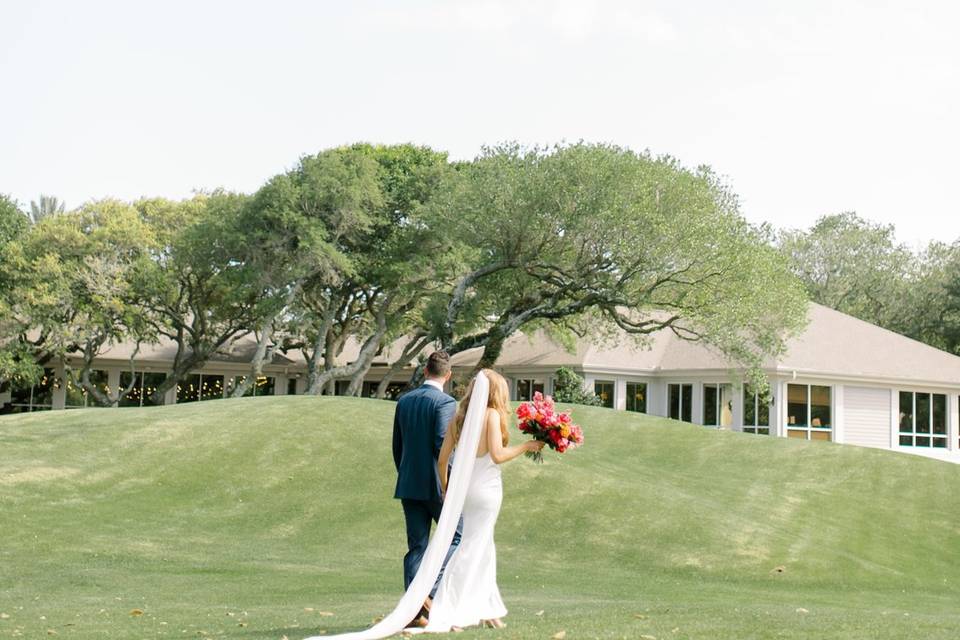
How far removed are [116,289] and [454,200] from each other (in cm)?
1632

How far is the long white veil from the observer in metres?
7.92

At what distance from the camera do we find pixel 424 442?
27.2ft

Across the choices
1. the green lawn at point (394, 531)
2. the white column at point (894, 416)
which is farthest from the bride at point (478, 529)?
the white column at point (894, 416)

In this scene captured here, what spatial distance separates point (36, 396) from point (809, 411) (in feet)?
116

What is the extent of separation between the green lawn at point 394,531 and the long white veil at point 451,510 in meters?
0.52

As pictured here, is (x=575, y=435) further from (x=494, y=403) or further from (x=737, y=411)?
(x=737, y=411)

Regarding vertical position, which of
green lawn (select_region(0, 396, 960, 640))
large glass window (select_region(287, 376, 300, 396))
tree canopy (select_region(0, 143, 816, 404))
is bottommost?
green lawn (select_region(0, 396, 960, 640))

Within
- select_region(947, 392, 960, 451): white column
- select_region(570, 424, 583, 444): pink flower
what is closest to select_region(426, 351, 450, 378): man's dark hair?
select_region(570, 424, 583, 444): pink flower

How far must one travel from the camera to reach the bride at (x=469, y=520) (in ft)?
26.0

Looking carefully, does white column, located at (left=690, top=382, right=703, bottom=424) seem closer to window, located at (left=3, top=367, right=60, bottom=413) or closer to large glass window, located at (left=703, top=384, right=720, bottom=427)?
large glass window, located at (left=703, top=384, right=720, bottom=427)

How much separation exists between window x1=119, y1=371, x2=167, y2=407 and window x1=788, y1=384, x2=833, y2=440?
2996 cm

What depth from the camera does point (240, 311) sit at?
4594 cm

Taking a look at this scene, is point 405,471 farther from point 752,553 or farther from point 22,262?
point 22,262

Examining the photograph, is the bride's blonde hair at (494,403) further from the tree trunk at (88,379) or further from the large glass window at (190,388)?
the large glass window at (190,388)
